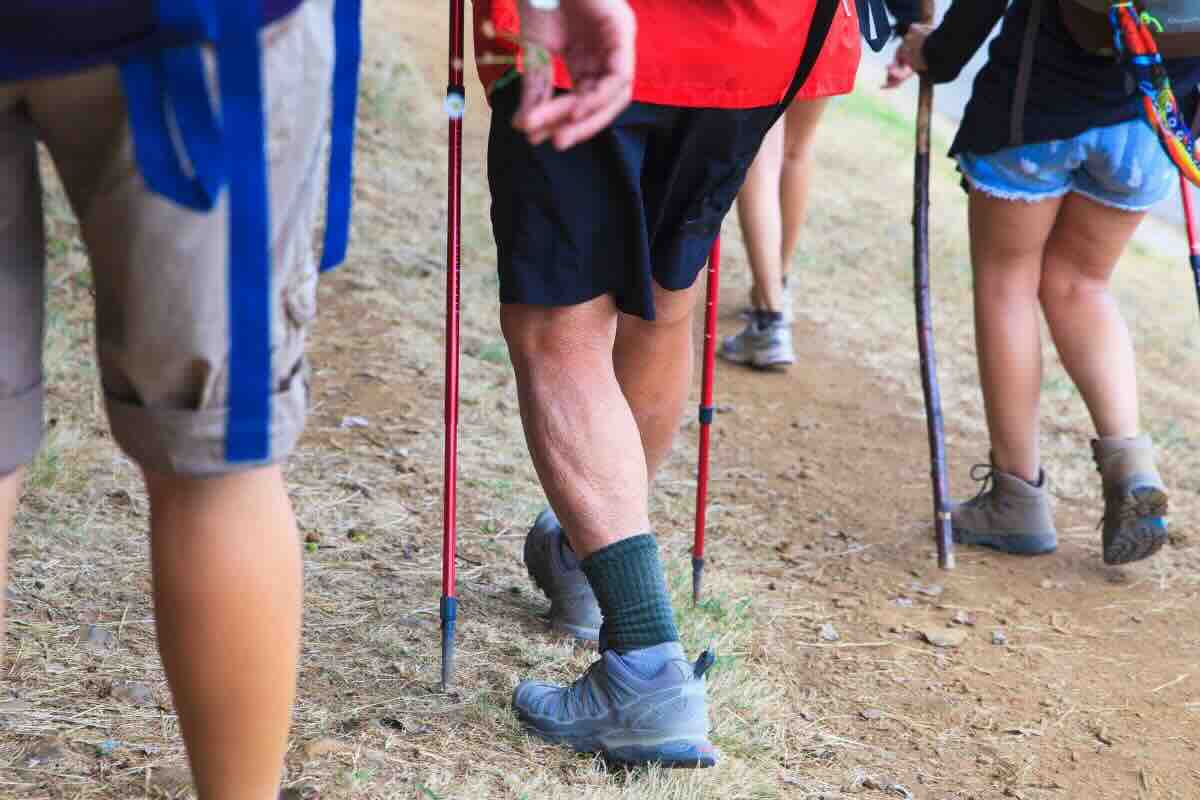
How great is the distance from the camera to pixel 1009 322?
12.0ft

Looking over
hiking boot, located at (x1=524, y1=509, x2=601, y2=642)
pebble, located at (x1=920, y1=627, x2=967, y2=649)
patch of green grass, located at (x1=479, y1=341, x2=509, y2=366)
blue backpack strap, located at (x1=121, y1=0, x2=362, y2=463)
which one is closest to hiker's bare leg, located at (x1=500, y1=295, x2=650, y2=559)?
hiking boot, located at (x1=524, y1=509, x2=601, y2=642)

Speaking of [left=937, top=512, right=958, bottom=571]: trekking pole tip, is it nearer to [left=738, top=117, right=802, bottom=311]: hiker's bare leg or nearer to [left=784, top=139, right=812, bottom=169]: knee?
[left=738, top=117, right=802, bottom=311]: hiker's bare leg

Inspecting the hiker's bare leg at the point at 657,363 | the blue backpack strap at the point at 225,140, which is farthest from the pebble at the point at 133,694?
the blue backpack strap at the point at 225,140

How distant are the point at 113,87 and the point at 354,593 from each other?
1699 millimetres

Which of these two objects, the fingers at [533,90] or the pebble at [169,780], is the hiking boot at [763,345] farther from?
the fingers at [533,90]

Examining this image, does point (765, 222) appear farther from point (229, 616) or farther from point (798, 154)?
point (229, 616)

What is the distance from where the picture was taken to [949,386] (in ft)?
16.9

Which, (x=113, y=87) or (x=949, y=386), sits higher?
(x=113, y=87)

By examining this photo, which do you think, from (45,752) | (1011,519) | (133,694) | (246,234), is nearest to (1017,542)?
(1011,519)

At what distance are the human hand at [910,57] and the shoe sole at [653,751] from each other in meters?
2.20

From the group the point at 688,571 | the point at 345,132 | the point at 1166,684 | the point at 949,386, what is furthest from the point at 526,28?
the point at 949,386

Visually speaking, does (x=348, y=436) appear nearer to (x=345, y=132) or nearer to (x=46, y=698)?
(x=46, y=698)

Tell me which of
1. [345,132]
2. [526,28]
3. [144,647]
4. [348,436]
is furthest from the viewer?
[348,436]

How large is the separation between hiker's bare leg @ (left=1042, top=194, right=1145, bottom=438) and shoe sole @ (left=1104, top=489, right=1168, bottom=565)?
192 mm
